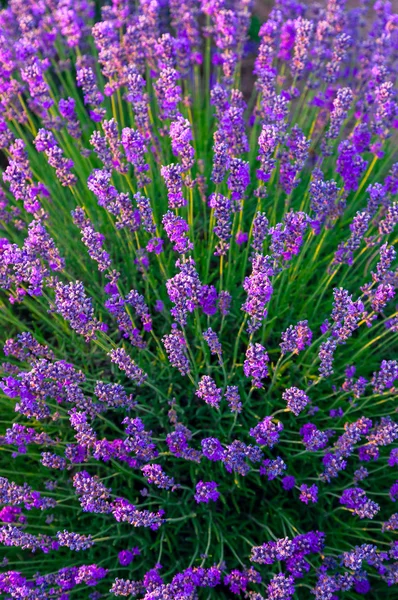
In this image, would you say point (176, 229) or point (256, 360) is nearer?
point (256, 360)

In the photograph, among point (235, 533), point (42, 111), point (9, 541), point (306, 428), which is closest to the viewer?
point (9, 541)

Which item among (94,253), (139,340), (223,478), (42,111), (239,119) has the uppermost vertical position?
(42,111)

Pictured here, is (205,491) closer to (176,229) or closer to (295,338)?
(295,338)

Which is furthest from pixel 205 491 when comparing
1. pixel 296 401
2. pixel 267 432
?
pixel 296 401

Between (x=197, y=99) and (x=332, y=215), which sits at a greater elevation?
(x=197, y=99)

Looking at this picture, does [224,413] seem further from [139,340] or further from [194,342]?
[139,340]

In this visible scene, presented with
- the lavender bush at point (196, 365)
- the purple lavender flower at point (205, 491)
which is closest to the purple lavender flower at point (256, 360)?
the lavender bush at point (196, 365)

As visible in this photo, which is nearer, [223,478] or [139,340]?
[139,340]

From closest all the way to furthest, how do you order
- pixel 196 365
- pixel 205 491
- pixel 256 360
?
pixel 256 360, pixel 205 491, pixel 196 365

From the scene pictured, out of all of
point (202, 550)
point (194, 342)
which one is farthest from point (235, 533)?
point (194, 342)
